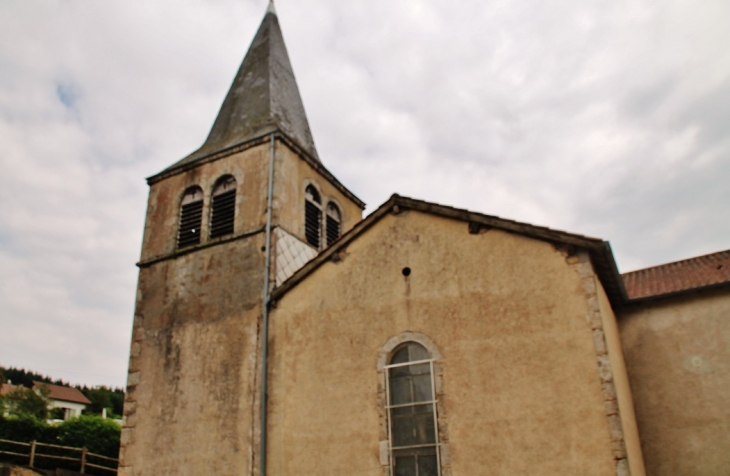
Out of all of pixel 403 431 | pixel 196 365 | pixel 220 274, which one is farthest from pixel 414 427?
pixel 220 274

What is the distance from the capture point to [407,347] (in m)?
10.0

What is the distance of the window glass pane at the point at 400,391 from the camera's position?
31.9 ft

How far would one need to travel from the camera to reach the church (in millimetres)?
8719

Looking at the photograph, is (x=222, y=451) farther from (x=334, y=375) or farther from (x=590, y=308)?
(x=590, y=308)

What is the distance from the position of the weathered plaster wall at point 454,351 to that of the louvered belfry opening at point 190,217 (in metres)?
3.54

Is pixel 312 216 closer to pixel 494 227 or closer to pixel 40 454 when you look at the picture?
pixel 494 227

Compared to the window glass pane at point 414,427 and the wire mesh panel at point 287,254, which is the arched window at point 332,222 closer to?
the wire mesh panel at point 287,254

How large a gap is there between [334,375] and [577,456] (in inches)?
163

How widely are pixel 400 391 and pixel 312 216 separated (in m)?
5.70


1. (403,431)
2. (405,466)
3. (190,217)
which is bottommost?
(405,466)

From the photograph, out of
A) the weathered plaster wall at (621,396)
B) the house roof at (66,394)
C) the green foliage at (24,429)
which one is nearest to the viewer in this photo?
the weathered plaster wall at (621,396)

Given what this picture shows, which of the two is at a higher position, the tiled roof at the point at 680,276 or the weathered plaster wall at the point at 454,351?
the tiled roof at the point at 680,276

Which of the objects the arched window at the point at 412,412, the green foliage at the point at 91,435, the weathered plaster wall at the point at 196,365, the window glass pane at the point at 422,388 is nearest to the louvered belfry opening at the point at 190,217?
the weathered plaster wall at the point at 196,365

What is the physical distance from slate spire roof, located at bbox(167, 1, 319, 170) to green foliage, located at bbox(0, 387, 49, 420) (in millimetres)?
35206
